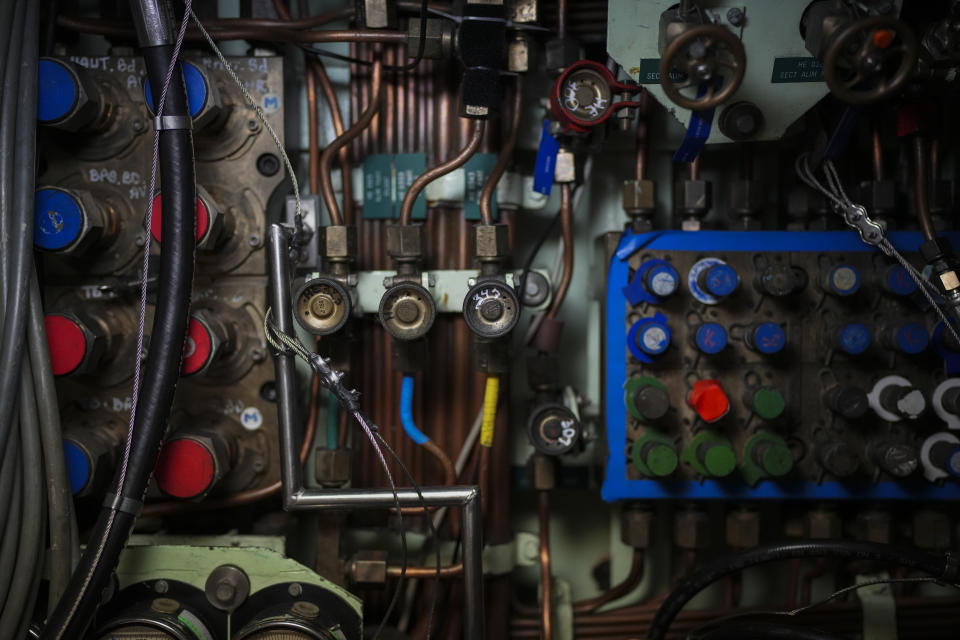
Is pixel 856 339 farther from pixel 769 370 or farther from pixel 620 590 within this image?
pixel 620 590

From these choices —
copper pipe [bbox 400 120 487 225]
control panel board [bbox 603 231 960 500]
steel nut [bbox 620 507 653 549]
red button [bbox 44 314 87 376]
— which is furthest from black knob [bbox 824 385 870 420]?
red button [bbox 44 314 87 376]

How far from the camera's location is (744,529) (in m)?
1.08

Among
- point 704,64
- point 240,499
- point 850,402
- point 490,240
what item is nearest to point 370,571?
point 240,499

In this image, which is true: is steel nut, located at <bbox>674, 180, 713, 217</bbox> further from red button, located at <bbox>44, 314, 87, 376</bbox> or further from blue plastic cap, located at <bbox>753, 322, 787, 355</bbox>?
red button, located at <bbox>44, 314, 87, 376</bbox>

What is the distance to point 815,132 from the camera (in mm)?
1035

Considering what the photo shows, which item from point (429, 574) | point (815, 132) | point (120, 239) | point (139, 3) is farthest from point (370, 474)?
point (815, 132)

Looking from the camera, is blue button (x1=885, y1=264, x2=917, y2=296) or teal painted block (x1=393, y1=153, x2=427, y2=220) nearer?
blue button (x1=885, y1=264, x2=917, y2=296)

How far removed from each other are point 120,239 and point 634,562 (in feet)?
3.24

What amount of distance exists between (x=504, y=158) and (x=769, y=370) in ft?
1.73

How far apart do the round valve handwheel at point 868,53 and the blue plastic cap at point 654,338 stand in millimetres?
378

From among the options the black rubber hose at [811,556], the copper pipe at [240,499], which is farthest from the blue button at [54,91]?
the black rubber hose at [811,556]

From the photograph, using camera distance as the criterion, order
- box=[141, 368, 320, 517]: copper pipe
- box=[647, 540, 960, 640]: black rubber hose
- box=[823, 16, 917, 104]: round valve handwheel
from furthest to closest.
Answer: box=[141, 368, 320, 517]: copper pipe < box=[647, 540, 960, 640]: black rubber hose < box=[823, 16, 917, 104]: round valve handwheel

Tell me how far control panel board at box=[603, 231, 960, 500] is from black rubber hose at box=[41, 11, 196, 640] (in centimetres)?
61

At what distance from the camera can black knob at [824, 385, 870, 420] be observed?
97 centimetres
